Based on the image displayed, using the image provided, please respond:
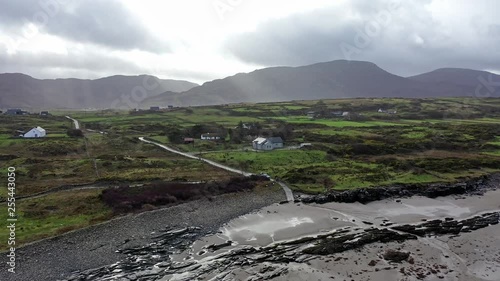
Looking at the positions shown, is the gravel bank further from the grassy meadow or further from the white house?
the white house

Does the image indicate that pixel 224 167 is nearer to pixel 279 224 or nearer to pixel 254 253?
pixel 279 224

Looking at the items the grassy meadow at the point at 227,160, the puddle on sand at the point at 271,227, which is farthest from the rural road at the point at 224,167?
the puddle on sand at the point at 271,227

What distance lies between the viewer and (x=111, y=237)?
40.5 meters

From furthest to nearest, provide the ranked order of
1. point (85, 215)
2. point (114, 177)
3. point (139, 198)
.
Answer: point (114, 177) < point (139, 198) < point (85, 215)

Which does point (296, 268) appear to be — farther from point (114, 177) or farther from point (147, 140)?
point (147, 140)

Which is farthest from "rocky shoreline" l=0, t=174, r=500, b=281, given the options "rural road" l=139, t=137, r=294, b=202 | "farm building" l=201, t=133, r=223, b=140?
"farm building" l=201, t=133, r=223, b=140

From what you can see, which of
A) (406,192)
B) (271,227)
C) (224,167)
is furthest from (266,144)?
(271,227)

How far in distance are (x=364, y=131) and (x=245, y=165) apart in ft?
205

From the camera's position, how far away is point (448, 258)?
37.5m

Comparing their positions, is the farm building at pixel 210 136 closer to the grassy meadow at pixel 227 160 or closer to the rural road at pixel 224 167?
the grassy meadow at pixel 227 160

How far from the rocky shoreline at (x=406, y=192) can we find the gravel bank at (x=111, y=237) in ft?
26.3

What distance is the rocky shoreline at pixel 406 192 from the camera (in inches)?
2232

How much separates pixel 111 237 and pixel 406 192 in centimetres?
4728

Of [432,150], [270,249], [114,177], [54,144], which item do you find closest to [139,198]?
[114,177]
